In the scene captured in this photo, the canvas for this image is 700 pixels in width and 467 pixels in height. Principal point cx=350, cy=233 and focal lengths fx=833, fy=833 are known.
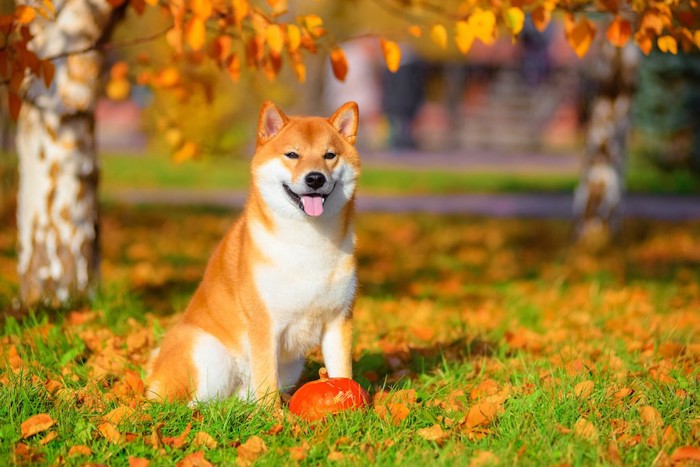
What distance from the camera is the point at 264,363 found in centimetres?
381

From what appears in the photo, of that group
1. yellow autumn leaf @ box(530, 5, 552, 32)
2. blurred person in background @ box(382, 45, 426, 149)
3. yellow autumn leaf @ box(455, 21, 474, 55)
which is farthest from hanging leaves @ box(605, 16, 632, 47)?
blurred person in background @ box(382, 45, 426, 149)

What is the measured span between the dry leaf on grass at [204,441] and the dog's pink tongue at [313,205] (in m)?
1.03

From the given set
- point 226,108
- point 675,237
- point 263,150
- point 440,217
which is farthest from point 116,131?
point 263,150

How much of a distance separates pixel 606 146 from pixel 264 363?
600 centimetres

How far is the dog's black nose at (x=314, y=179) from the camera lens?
11.8ft

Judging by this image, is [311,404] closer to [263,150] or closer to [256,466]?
[256,466]

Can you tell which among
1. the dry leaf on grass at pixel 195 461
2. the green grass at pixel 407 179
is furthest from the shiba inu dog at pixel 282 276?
the green grass at pixel 407 179

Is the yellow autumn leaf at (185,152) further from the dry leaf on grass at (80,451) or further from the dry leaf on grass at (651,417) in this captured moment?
the dry leaf on grass at (651,417)

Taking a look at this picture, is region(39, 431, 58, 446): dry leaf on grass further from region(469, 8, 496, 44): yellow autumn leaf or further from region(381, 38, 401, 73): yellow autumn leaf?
region(469, 8, 496, 44): yellow autumn leaf

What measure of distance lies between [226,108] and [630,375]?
17.4 metres

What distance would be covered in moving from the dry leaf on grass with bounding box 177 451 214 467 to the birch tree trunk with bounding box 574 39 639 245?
21.5 feet

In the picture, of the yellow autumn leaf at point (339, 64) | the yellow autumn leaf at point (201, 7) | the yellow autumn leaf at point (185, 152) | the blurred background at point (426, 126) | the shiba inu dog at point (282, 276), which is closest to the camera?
the shiba inu dog at point (282, 276)

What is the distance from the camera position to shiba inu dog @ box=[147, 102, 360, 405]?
3721 mm

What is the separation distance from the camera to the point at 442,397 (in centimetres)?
407
